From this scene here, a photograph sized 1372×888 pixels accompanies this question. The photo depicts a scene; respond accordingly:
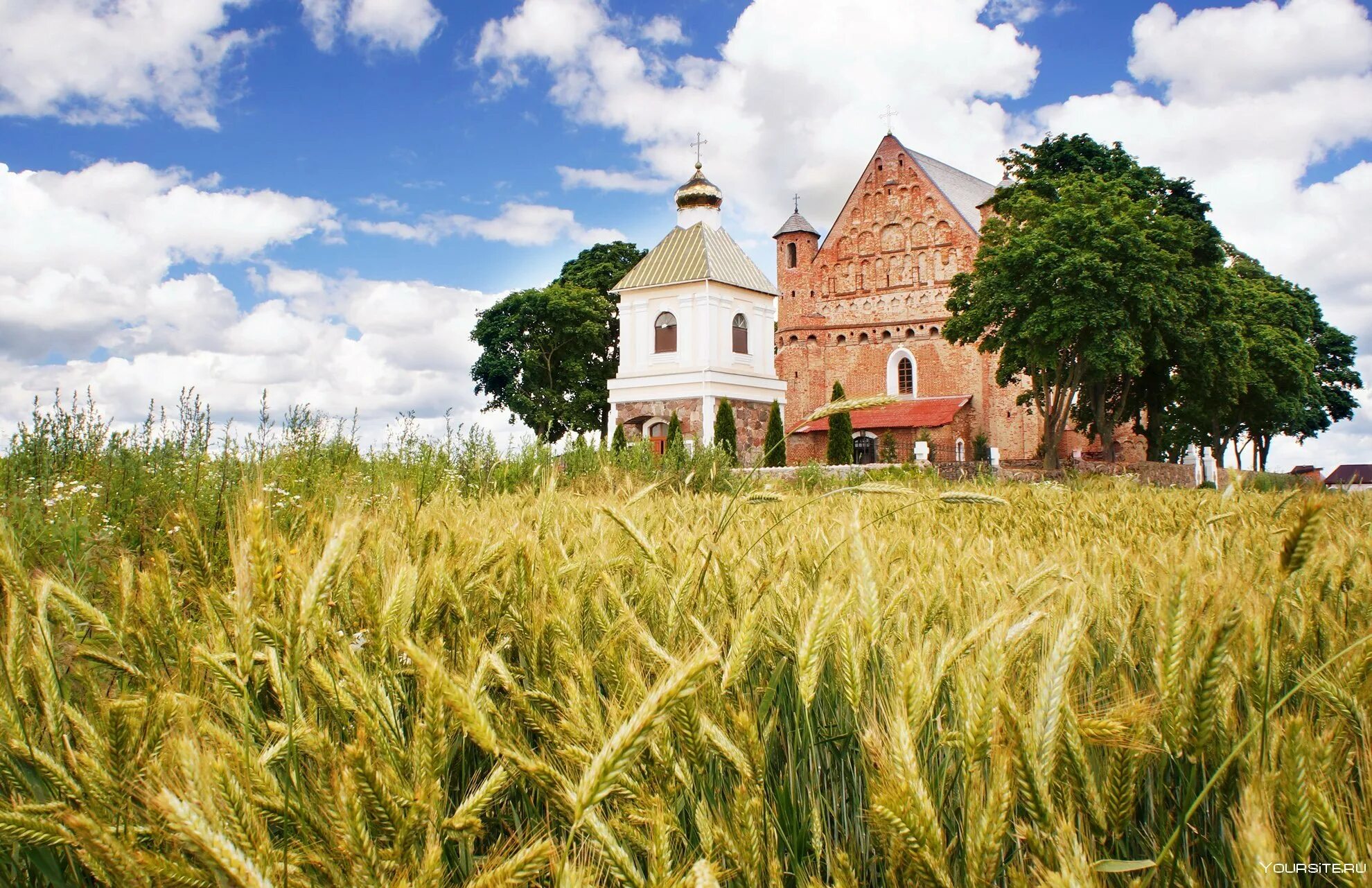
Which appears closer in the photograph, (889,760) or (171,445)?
(889,760)

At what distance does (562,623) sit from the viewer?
1.36 meters

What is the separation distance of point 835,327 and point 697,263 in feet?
37.6

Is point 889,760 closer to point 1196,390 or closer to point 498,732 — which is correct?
point 498,732

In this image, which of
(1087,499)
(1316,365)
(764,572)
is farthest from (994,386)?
(764,572)

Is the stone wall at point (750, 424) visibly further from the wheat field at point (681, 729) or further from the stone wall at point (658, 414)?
the wheat field at point (681, 729)

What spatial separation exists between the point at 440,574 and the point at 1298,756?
4.40 feet

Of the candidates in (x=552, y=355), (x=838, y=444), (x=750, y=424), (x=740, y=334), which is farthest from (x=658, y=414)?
(x=552, y=355)

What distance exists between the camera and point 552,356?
35.0 metres

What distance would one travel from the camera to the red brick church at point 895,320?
108 feet

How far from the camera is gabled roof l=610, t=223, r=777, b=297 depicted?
2739cm

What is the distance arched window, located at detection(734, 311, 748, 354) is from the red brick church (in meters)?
5.92

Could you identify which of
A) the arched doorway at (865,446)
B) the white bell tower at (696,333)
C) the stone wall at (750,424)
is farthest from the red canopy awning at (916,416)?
the white bell tower at (696,333)

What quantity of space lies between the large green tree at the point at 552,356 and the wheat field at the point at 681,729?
32381mm

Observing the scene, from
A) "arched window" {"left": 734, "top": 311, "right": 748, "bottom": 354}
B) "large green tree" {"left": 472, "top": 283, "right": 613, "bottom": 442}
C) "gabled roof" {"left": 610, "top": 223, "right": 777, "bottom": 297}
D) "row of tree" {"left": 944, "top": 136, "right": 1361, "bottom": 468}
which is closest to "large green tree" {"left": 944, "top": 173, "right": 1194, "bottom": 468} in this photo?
"row of tree" {"left": 944, "top": 136, "right": 1361, "bottom": 468}
